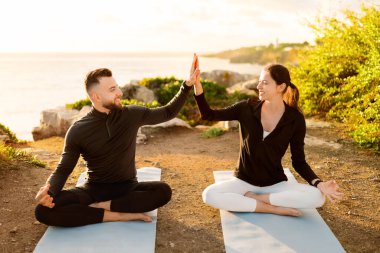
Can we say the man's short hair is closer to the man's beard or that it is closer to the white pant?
the man's beard

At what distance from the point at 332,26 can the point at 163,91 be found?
5.14 m

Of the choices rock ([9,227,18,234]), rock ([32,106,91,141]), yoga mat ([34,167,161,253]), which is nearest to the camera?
yoga mat ([34,167,161,253])

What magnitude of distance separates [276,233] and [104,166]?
1.76 metres

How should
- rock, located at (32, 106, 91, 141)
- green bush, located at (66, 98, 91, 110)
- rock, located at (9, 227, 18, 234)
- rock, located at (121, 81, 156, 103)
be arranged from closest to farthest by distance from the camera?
rock, located at (9, 227, 18, 234), rock, located at (32, 106, 91, 141), green bush, located at (66, 98, 91, 110), rock, located at (121, 81, 156, 103)

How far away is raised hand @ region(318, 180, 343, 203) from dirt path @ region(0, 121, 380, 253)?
412 mm

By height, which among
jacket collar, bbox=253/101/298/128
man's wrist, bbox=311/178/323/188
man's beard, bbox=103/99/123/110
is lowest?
man's wrist, bbox=311/178/323/188

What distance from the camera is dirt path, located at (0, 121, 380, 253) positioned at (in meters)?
4.24

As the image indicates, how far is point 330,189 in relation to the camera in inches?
167

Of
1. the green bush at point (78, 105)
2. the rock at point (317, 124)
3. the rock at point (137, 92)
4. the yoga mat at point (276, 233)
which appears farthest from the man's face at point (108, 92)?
the rock at point (137, 92)

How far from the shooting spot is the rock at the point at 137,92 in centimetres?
1207

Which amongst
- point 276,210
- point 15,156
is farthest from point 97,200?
point 15,156


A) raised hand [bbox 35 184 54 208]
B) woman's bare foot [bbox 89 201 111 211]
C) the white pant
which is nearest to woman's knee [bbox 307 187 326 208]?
the white pant

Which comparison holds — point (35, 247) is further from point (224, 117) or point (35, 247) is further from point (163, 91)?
point (163, 91)

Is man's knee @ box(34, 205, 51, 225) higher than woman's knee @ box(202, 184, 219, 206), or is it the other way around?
woman's knee @ box(202, 184, 219, 206)
